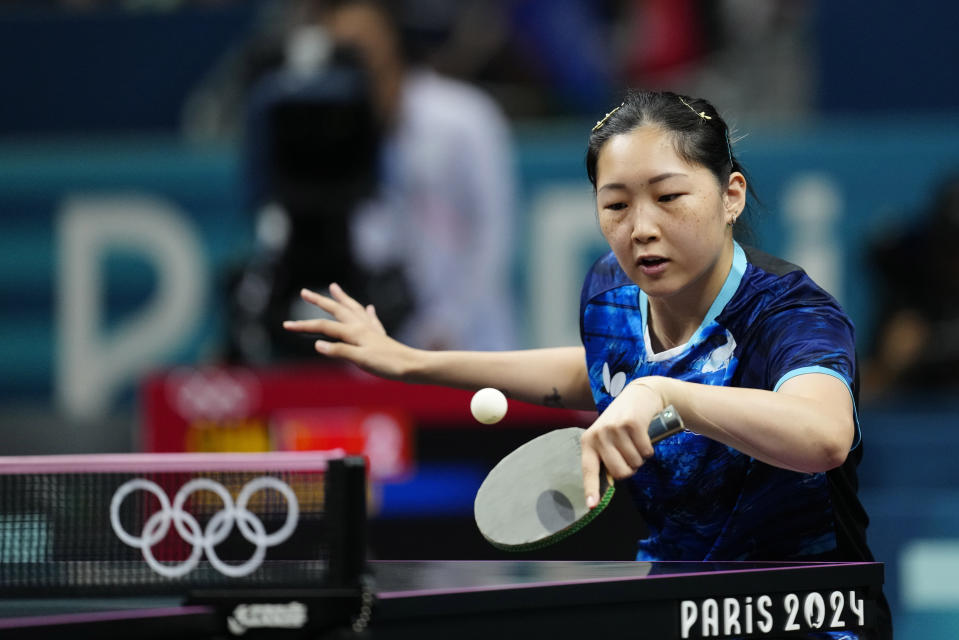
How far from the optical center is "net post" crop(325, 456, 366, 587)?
2133 mm

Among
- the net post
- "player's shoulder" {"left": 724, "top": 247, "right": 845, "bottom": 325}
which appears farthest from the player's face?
the net post

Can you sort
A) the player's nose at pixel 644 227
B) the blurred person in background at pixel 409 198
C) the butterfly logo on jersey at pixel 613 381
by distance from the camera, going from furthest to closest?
the blurred person in background at pixel 409 198
the butterfly logo on jersey at pixel 613 381
the player's nose at pixel 644 227

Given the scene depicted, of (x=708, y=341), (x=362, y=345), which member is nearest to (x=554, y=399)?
(x=362, y=345)

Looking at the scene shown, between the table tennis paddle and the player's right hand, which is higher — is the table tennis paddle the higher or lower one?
the lower one

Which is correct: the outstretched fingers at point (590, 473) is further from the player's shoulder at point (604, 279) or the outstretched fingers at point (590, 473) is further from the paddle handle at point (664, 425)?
the player's shoulder at point (604, 279)

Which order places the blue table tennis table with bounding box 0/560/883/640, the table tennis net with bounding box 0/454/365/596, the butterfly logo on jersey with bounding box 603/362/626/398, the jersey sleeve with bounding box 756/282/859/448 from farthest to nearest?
the butterfly logo on jersey with bounding box 603/362/626/398
the jersey sleeve with bounding box 756/282/859/448
the table tennis net with bounding box 0/454/365/596
the blue table tennis table with bounding box 0/560/883/640

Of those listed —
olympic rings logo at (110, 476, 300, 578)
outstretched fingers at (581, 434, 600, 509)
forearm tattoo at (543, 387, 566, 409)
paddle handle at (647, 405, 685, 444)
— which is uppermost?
forearm tattoo at (543, 387, 566, 409)

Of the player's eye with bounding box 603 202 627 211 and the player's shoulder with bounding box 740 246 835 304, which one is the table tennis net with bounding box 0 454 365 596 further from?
the player's shoulder with bounding box 740 246 835 304

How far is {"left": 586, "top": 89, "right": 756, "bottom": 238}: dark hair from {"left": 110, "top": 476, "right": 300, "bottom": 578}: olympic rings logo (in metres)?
0.87

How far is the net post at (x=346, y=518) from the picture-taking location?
7.00 feet

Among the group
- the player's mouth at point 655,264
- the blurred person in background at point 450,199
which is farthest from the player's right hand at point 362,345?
the blurred person in background at point 450,199

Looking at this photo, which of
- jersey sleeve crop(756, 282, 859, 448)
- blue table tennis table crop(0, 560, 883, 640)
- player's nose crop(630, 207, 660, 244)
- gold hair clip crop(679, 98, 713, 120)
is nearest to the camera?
blue table tennis table crop(0, 560, 883, 640)

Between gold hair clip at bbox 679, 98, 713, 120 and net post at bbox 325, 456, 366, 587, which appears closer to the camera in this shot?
net post at bbox 325, 456, 366, 587

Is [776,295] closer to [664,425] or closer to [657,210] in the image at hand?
[657,210]
